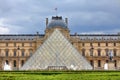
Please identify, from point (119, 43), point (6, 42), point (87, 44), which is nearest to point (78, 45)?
point (87, 44)

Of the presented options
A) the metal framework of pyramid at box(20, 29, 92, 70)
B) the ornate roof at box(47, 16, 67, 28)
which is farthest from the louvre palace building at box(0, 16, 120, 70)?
the metal framework of pyramid at box(20, 29, 92, 70)

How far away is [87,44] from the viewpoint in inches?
3546

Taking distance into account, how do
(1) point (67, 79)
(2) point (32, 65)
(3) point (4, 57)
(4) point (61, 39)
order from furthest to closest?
(3) point (4, 57), (4) point (61, 39), (2) point (32, 65), (1) point (67, 79)

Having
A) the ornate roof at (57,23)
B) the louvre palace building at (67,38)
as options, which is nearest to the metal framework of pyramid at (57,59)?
the louvre palace building at (67,38)

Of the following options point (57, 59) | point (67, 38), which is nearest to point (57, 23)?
point (67, 38)

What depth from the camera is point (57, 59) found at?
54.1 metres

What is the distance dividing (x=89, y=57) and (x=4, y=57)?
20.5m

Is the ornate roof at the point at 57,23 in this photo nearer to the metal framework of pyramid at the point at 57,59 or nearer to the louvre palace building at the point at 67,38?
the louvre palace building at the point at 67,38

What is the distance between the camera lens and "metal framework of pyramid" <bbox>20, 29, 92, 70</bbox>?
52.5 m

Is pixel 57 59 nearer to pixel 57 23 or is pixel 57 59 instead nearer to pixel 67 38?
pixel 67 38

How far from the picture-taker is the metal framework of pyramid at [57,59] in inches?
2067

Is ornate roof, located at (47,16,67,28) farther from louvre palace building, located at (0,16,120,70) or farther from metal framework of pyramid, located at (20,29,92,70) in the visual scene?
metal framework of pyramid, located at (20,29,92,70)

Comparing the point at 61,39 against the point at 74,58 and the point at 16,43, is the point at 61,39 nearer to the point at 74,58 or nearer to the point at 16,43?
the point at 74,58

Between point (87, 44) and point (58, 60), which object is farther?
point (87, 44)
